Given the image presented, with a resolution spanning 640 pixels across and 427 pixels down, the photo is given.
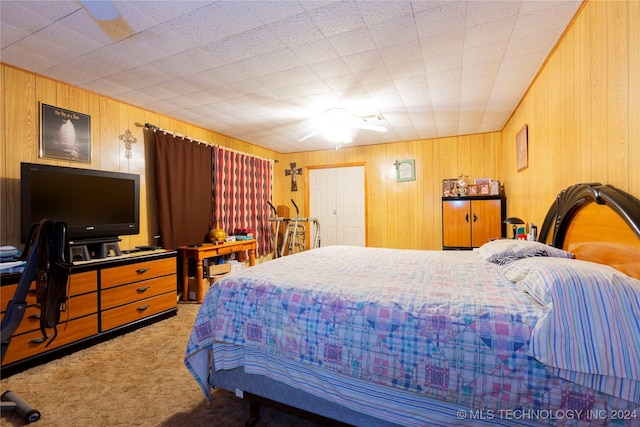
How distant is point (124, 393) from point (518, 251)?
108 inches

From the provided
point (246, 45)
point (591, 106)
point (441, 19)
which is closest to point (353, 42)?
point (441, 19)

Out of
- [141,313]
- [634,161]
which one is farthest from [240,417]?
[634,161]

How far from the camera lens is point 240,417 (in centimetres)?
164

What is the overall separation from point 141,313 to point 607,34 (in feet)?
13.5

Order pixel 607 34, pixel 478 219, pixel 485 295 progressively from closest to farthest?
pixel 485 295 → pixel 607 34 → pixel 478 219

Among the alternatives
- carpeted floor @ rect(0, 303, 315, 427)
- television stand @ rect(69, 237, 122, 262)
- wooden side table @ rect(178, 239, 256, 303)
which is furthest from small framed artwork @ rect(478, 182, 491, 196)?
television stand @ rect(69, 237, 122, 262)

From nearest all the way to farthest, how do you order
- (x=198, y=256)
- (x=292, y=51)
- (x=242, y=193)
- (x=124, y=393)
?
(x=124, y=393)
(x=292, y=51)
(x=198, y=256)
(x=242, y=193)

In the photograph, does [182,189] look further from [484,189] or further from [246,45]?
[484,189]

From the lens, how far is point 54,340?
2.26m

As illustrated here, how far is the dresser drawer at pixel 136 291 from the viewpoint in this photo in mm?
2629

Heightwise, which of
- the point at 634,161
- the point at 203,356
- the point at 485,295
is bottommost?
the point at 203,356

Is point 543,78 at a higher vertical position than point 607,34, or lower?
higher

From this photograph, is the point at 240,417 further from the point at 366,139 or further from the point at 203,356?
the point at 366,139

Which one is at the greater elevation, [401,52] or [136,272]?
[401,52]
